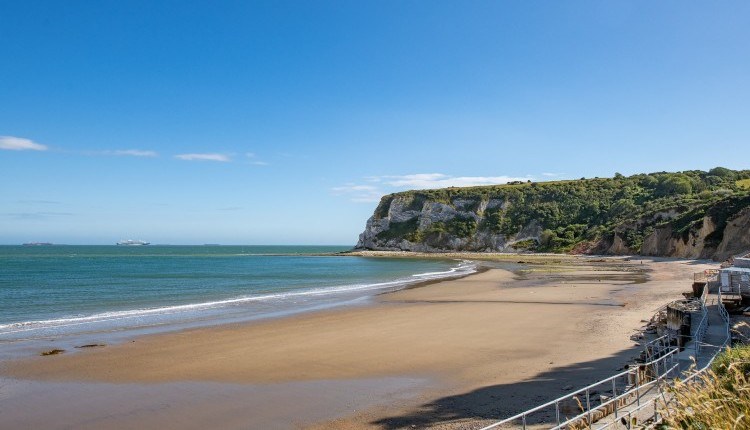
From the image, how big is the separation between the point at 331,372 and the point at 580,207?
10666cm

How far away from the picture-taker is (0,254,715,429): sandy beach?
10.6 metres

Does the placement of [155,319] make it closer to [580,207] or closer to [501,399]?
[501,399]

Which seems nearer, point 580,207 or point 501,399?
point 501,399

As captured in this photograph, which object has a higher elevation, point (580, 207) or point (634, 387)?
point (580, 207)

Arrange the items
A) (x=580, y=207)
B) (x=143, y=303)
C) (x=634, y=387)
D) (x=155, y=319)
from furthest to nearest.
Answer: (x=580, y=207) < (x=143, y=303) < (x=155, y=319) < (x=634, y=387)

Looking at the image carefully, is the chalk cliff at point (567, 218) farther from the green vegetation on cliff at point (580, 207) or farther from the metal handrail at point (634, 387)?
the metal handrail at point (634, 387)

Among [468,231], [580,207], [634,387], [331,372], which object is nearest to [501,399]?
[634,387]

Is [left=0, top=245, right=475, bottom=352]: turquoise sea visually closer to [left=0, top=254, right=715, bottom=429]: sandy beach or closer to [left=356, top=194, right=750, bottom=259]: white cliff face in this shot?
[left=0, top=254, right=715, bottom=429]: sandy beach

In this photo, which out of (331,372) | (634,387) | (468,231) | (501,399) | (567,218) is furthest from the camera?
(468,231)

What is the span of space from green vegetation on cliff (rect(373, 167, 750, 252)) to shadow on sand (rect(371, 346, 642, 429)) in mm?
58545

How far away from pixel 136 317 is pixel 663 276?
3997 centimetres

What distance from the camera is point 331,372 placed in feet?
45.9

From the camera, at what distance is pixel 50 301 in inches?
1200

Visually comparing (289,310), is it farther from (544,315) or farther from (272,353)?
(544,315)
